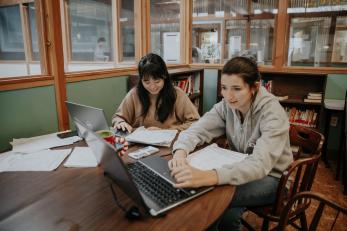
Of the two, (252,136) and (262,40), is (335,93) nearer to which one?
(262,40)

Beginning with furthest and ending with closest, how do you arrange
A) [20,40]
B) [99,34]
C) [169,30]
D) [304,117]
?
[99,34] → [169,30] → [304,117] → [20,40]

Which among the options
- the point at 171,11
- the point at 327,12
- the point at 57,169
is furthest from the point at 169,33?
the point at 57,169

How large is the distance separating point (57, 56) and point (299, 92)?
318 cm

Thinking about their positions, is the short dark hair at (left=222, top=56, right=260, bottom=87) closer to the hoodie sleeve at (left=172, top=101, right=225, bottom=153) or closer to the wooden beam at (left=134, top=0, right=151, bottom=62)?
the hoodie sleeve at (left=172, top=101, right=225, bottom=153)

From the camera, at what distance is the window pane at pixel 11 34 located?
2.39m

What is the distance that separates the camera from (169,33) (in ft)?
13.7

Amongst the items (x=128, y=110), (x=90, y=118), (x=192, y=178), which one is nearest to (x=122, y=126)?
(x=128, y=110)

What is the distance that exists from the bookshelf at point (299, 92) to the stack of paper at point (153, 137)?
2498mm

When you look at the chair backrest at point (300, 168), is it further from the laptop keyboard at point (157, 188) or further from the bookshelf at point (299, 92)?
the bookshelf at point (299, 92)

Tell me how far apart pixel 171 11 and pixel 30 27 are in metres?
2.50

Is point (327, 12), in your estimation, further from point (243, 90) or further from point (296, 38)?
point (243, 90)

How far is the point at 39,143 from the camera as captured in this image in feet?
5.17

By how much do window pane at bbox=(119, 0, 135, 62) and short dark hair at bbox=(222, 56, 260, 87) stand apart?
2.21 m

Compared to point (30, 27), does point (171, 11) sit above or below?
above
